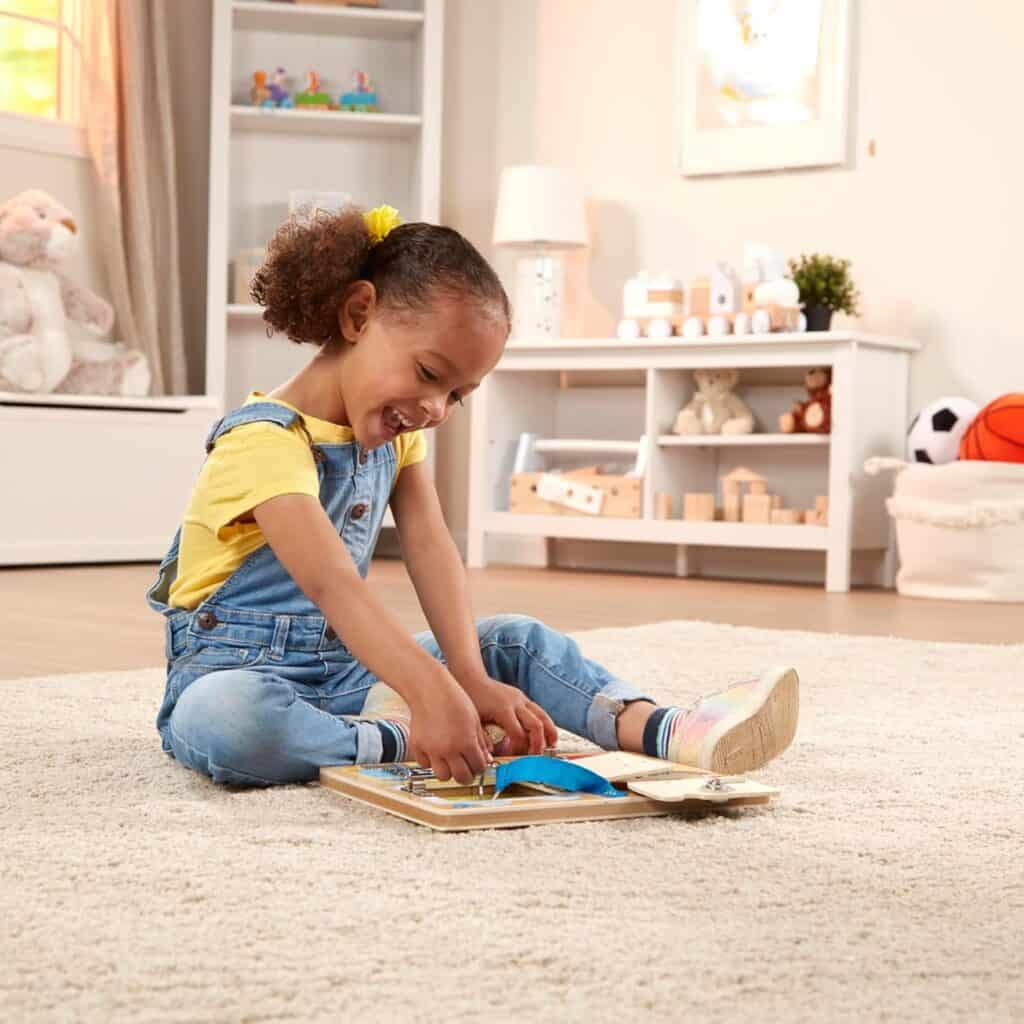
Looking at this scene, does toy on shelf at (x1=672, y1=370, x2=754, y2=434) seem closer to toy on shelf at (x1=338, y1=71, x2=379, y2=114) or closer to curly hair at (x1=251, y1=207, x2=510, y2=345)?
toy on shelf at (x1=338, y1=71, x2=379, y2=114)

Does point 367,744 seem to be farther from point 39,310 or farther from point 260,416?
point 39,310

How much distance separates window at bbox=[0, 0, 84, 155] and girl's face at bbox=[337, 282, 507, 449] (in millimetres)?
3322

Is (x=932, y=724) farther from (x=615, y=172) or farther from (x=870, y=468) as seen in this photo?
(x=615, y=172)

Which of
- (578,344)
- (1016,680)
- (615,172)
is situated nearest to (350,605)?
(1016,680)

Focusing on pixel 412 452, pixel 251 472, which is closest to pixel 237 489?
pixel 251 472

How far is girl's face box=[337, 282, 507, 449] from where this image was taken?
1233mm

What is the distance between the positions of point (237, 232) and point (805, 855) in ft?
12.7

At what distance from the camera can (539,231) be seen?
4.09 m

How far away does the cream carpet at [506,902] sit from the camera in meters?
0.71

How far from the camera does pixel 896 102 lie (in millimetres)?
3910

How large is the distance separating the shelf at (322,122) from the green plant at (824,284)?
1313mm

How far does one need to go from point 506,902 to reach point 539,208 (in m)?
3.36

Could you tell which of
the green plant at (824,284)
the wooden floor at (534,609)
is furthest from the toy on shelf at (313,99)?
the green plant at (824,284)

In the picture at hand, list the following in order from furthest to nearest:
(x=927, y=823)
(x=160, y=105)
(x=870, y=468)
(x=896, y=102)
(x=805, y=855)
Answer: (x=160, y=105) → (x=896, y=102) → (x=870, y=468) → (x=927, y=823) → (x=805, y=855)
